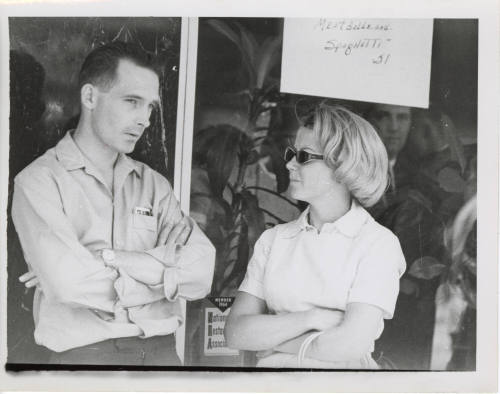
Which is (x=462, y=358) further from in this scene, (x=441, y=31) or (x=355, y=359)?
(x=441, y=31)

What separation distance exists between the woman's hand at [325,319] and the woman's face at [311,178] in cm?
30

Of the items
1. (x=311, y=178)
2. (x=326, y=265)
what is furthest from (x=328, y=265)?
(x=311, y=178)

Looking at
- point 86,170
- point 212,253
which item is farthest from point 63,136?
point 212,253

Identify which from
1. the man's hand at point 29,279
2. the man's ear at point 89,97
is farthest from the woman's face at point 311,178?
the man's hand at point 29,279

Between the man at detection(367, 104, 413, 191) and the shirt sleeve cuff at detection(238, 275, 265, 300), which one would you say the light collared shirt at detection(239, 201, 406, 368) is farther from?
the man at detection(367, 104, 413, 191)

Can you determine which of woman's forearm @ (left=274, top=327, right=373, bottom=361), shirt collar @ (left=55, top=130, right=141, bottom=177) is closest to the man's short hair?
shirt collar @ (left=55, top=130, right=141, bottom=177)

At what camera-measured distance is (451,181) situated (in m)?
1.80

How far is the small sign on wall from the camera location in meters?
1.77

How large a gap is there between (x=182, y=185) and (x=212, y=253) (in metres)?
0.21

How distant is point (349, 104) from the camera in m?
1.80

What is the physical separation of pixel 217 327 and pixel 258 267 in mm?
200

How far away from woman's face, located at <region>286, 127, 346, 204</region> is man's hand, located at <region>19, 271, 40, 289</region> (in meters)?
0.75

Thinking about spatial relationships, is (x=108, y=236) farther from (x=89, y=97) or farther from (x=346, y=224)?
(x=346, y=224)

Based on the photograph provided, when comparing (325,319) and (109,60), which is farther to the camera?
(109,60)
